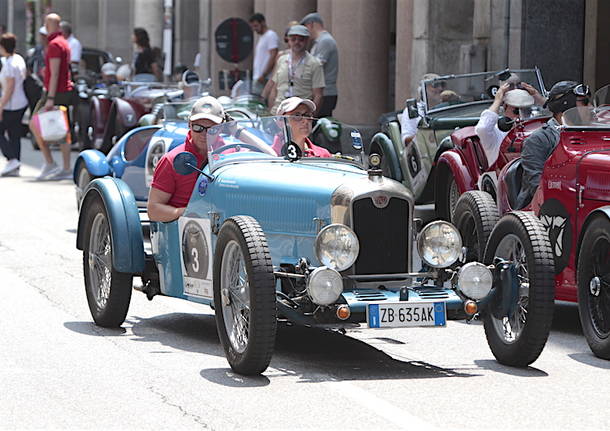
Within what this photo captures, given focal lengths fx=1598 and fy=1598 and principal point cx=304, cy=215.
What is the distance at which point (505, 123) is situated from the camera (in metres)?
12.8

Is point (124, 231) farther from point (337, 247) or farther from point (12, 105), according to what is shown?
point (12, 105)

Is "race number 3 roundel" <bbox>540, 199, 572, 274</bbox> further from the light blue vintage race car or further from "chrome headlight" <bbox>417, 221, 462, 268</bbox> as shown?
"chrome headlight" <bbox>417, 221, 462, 268</bbox>

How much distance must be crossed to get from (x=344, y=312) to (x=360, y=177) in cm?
99

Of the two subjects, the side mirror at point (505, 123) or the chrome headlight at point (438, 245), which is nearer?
the chrome headlight at point (438, 245)

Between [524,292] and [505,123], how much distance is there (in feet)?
14.0

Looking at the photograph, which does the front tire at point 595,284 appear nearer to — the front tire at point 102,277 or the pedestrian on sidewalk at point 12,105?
the front tire at point 102,277

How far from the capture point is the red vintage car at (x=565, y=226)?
28.5 feet

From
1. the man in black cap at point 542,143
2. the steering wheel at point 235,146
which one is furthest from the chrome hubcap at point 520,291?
the man in black cap at point 542,143

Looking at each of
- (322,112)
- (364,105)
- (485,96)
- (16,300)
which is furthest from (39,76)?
(16,300)

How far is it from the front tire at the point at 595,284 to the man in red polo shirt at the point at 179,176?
7.97 ft

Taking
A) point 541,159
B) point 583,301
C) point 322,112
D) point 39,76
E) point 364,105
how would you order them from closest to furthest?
1. point 583,301
2. point 541,159
3. point 322,112
4. point 364,105
5. point 39,76

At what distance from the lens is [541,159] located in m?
10.8

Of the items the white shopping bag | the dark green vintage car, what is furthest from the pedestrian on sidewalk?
the dark green vintage car

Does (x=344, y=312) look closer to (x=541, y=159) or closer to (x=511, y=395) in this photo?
(x=511, y=395)
